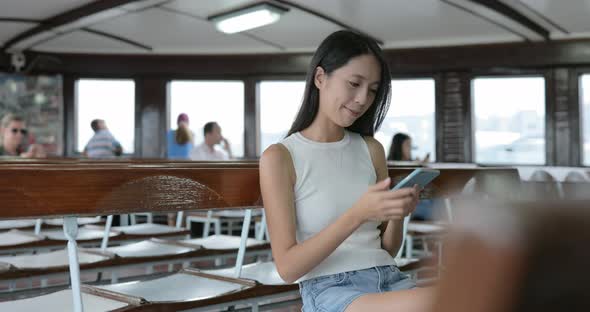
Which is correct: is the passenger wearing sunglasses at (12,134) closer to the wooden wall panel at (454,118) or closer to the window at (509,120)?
the wooden wall panel at (454,118)

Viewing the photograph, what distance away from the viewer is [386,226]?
1.67m

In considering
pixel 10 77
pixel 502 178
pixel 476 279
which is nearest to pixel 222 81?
pixel 10 77

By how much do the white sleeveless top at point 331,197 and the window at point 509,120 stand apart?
6721mm

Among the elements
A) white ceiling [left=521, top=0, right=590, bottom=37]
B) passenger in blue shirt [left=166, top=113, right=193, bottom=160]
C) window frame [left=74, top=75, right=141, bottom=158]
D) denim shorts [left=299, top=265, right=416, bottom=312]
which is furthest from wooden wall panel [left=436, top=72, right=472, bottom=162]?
denim shorts [left=299, top=265, right=416, bottom=312]

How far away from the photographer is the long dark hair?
154 cm

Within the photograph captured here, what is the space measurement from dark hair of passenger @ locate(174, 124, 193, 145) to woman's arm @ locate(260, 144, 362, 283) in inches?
239

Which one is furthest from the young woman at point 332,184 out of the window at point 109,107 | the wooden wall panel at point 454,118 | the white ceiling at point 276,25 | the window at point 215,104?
the window at point 109,107

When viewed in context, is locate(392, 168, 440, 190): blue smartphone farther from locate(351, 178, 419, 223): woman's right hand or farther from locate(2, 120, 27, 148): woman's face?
locate(2, 120, 27, 148): woman's face

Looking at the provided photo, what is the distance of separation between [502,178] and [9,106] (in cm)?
774

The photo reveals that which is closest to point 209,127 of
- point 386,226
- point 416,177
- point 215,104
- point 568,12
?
point 215,104

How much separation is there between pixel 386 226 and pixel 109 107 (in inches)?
308

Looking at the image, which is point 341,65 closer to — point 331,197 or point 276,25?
point 331,197

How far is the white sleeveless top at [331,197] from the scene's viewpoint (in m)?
1.48

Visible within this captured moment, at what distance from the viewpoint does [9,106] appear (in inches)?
335
